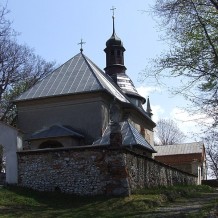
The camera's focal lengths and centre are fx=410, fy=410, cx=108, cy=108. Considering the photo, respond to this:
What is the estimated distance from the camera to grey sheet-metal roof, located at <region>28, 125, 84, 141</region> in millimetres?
20484

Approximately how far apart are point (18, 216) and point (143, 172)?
6846mm

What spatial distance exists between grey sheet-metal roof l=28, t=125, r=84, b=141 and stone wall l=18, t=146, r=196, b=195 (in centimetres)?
440

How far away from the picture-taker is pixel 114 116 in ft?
51.5

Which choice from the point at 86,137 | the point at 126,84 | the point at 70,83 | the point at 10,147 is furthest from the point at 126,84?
the point at 10,147

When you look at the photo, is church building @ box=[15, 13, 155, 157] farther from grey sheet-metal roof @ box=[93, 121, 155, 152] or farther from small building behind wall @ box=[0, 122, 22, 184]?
small building behind wall @ box=[0, 122, 22, 184]

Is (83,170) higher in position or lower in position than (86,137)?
lower

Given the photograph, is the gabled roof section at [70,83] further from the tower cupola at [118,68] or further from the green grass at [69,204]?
the green grass at [69,204]

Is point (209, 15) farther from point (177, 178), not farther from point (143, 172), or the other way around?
point (177, 178)

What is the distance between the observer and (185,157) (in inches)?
1708

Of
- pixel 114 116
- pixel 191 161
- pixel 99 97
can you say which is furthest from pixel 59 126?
pixel 191 161

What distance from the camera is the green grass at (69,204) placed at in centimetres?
1198

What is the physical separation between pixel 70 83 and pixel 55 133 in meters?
3.34

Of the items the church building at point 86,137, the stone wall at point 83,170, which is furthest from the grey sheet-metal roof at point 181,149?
the stone wall at point 83,170

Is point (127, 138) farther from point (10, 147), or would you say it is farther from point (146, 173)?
point (10, 147)
